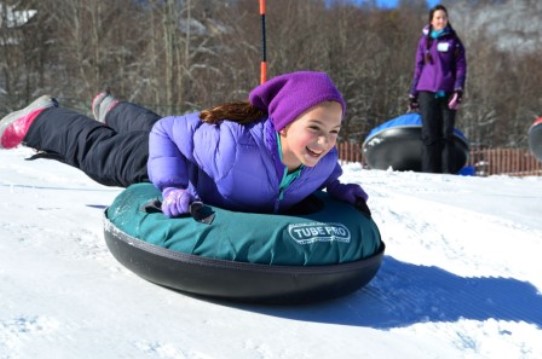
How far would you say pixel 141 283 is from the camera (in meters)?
2.09

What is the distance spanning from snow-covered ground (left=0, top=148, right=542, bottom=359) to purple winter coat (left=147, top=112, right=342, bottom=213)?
0.40 meters

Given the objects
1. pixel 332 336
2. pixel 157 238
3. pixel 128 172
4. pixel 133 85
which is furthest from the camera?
pixel 133 85

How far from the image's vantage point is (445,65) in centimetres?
609

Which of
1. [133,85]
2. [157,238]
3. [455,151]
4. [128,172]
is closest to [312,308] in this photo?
[157,238]

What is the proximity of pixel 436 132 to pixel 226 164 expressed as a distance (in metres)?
4.68

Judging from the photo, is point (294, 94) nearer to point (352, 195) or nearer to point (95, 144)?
point (352, 195)

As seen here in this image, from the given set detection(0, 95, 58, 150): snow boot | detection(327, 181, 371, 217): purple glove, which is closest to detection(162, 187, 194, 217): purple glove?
detection(327, 181, 371, 217): purple glove

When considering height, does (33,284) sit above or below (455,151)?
above

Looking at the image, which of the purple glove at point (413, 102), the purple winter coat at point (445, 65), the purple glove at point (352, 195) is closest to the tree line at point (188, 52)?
the purple glove at point (413, 102)

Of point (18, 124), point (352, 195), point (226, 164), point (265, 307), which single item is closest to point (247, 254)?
point (265, 307)

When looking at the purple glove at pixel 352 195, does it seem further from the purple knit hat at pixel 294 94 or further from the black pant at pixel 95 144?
the black pant at pixel 95 144

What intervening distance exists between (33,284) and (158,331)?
504 millimetres

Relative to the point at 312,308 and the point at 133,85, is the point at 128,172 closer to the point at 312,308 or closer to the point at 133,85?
the point at 312,308

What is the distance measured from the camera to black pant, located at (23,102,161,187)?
2.91m
